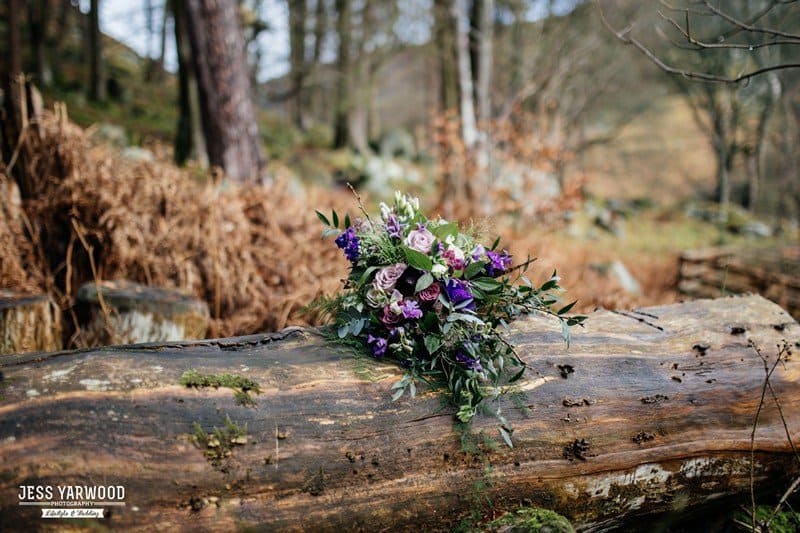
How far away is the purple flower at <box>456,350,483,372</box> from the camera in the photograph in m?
2.41

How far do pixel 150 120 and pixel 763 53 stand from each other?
1828 cm

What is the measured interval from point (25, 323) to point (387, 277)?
2.42 meters

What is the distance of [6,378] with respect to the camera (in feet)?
6.55

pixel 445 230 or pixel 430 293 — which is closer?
pixel 430 293

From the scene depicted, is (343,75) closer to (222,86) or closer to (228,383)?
(222,86)

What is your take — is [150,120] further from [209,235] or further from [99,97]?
[209,235]

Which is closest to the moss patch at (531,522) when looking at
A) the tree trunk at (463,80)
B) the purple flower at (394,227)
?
the purple flower at (394,227)

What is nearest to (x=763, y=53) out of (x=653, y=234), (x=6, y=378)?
(x=653, y=234)

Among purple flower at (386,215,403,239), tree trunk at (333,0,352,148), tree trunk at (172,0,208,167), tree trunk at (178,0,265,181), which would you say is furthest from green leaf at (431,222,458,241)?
tree trunk at (333,0,352,148)

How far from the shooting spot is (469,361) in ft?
7.89

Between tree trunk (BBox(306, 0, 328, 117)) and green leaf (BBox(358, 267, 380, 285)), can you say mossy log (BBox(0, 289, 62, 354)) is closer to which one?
green leaf (BBox(358, 267, 380, 285))

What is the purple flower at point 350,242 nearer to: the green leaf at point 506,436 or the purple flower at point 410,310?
the purple flower at point 410,310

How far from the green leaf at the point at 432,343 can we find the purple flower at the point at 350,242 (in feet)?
1.80

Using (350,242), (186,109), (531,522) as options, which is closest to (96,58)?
(186,109)
